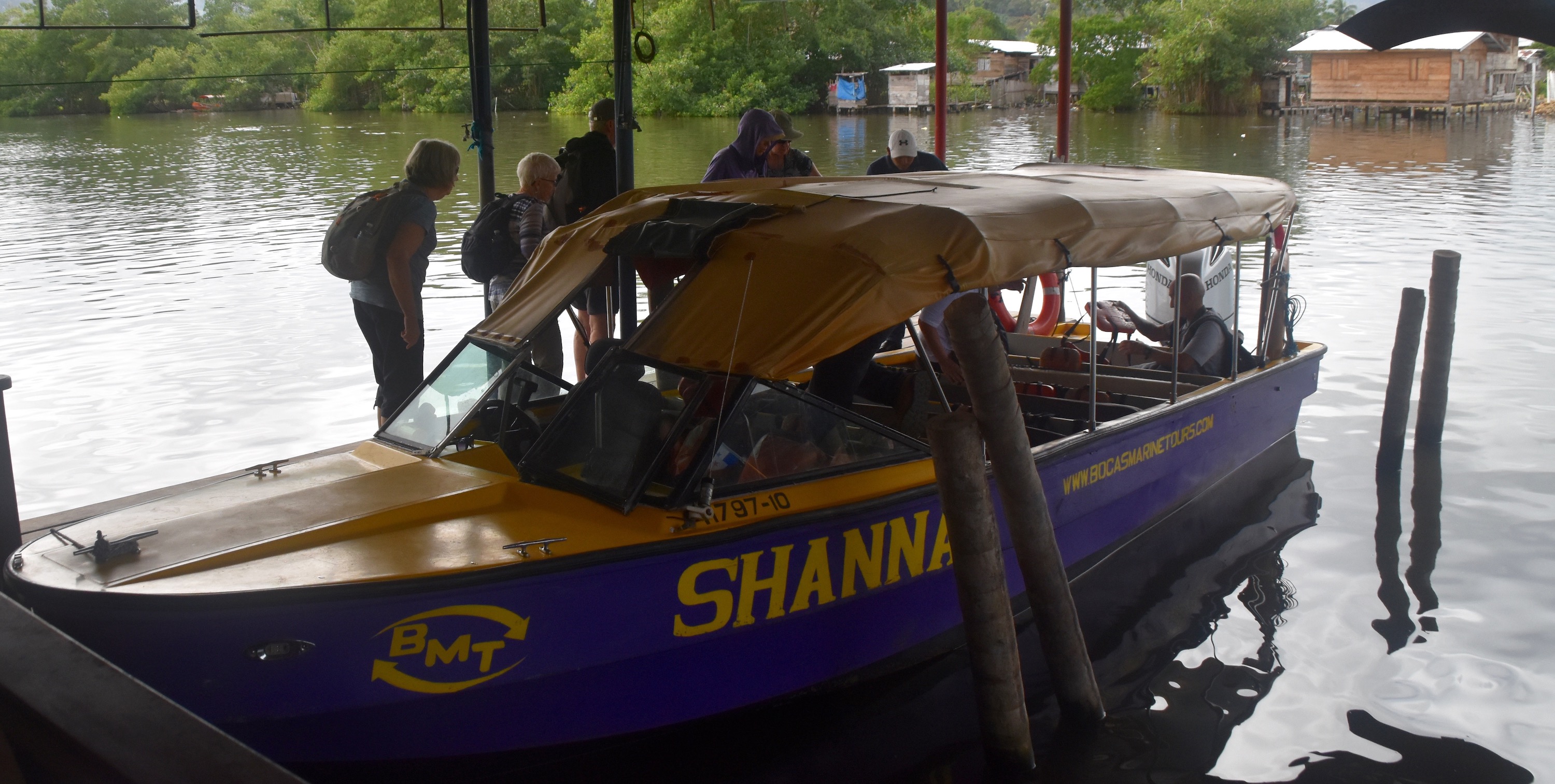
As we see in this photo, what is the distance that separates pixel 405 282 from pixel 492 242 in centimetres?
92

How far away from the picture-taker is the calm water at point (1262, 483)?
540cm

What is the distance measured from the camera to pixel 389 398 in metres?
7.05

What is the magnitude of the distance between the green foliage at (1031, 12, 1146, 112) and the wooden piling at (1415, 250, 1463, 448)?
213 ft

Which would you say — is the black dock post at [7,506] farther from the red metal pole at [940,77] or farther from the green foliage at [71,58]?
the green foliage at [71,58]

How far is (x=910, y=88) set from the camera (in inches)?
2537

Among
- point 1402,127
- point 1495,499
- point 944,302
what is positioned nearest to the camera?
point 944,302

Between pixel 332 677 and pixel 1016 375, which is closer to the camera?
pixel 332 677

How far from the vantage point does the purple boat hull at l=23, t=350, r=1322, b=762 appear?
3.97 meters

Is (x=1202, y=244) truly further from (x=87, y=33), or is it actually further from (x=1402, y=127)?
(x=87, y=33)

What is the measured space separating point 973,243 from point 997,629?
155 cm

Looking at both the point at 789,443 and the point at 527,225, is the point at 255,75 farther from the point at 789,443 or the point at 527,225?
the point at 789,443

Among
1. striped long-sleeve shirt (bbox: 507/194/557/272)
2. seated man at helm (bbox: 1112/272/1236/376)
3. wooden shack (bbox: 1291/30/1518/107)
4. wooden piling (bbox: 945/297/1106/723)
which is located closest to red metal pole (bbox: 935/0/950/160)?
seated man at helm (bbox: 1112/272/1236/376)

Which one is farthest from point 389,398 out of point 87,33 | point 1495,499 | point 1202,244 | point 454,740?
point 87,33

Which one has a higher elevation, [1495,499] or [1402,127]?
[1402,127]
